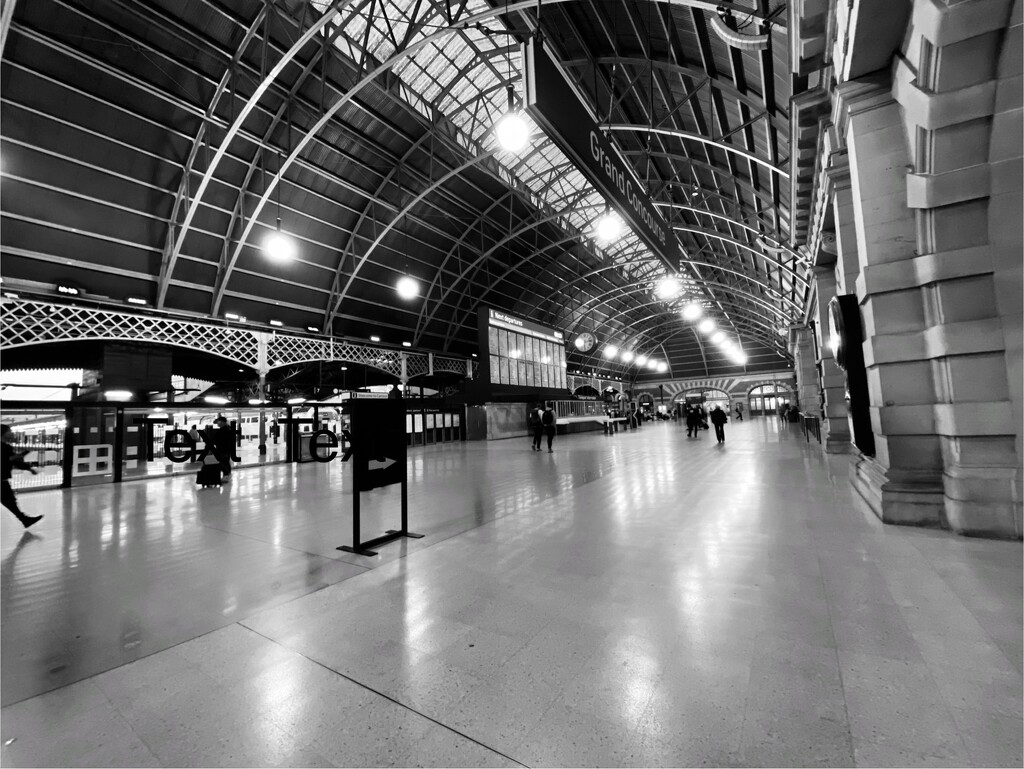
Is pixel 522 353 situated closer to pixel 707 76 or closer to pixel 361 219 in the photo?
pixel 361 219

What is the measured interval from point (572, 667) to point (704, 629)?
94 centimetres

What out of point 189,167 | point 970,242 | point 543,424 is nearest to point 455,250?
point 189,167

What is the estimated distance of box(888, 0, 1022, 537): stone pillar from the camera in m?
3.90

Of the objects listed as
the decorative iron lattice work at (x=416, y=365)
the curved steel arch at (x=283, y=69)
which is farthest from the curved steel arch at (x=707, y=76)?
the decorative iron lattice work at (x=416, y=365)

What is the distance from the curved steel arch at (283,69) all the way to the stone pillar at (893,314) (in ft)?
12.3

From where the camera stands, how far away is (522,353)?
74.8ft

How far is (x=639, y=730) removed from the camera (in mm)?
1835

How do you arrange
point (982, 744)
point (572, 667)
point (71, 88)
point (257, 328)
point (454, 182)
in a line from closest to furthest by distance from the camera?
point (982, 744) → point (572, 667) → point (71, 88) → point (257, 328) → point (454, 182)

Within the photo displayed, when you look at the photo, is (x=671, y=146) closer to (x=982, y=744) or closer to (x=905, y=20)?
(x=905, y=20)

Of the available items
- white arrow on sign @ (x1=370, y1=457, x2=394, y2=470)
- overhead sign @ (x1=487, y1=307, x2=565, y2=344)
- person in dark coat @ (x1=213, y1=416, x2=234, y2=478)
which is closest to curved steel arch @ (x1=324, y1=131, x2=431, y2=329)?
overhead sign @ (x1=487, y1=307, x2=565, y2=344)

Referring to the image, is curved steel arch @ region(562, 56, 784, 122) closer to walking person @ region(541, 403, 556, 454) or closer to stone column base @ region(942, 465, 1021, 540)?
stone column base @ region(942, 465, 1021, 540)

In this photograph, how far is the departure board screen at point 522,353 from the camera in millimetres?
20281

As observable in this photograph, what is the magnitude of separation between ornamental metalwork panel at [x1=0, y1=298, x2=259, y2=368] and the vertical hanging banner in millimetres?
17221

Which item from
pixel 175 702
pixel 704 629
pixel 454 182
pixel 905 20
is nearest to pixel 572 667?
pixel 704 629
